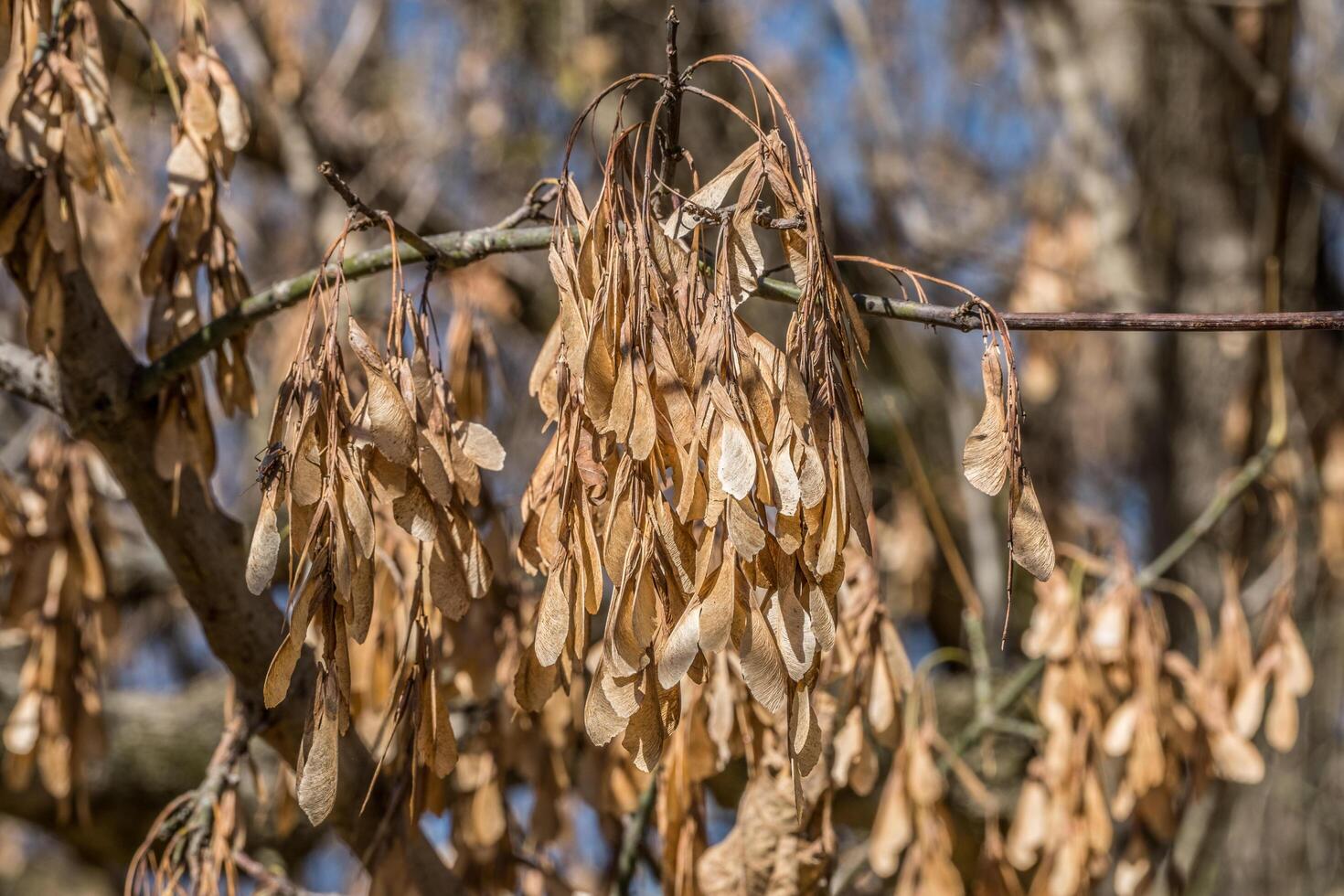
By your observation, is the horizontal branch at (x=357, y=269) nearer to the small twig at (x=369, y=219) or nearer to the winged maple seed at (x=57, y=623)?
the small twig at (x=369, y=219)

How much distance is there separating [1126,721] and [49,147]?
1425mm

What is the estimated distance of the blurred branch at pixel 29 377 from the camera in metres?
1.26

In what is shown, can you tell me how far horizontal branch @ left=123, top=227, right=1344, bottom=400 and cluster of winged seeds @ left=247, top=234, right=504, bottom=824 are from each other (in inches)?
4.0

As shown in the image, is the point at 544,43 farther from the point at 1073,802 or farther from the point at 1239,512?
the point at 1073,802

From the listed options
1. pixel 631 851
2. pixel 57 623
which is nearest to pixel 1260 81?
pixel 631 851

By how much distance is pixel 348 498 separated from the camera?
0.89 metres

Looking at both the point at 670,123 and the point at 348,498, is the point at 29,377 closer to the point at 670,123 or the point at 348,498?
the point at 348,498

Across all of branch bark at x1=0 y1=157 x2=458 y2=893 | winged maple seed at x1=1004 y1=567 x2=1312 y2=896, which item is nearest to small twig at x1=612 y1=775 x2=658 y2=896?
branch bark at x1=0 y1=157 x2=458 y2=893

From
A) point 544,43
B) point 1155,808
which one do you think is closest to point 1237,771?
point 1155,808

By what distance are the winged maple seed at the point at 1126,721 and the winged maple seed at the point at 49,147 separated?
1.27 m

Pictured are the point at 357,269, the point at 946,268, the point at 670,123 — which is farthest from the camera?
the point at 946,268

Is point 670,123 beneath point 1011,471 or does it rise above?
above

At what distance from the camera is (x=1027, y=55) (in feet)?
11.8

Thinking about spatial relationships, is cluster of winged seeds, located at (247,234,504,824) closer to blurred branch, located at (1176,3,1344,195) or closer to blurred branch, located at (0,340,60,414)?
blurred branch, located at (0,340,60,414)
